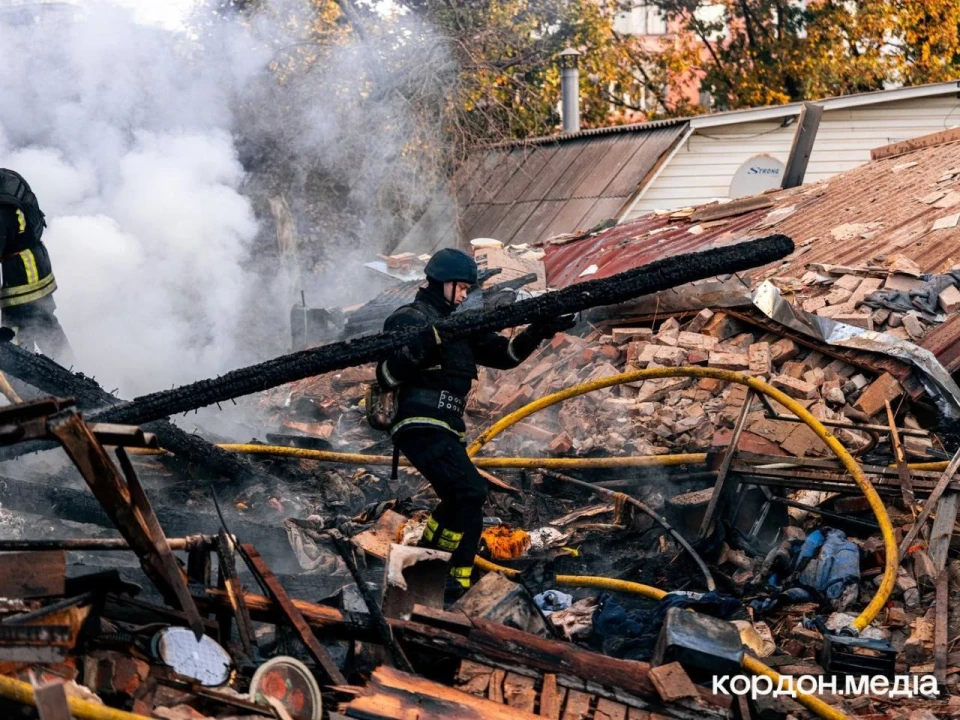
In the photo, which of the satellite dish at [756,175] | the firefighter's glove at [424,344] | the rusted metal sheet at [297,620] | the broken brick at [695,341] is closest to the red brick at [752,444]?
the broken brick at [695,341]

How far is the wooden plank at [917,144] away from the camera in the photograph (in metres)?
13.4

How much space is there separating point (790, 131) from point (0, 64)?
1246 cm

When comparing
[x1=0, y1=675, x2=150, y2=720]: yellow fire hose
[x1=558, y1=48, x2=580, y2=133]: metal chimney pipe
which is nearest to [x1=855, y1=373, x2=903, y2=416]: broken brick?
[x1=0, y1=675, x2=150, y2=720]: yellow fire hose

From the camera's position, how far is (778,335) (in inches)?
368

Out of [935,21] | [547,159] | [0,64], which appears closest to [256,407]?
[0,64]

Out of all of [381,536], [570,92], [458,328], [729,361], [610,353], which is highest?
[570,92]

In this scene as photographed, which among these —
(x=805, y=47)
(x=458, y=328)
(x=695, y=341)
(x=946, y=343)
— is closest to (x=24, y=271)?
(x=458, y=328)

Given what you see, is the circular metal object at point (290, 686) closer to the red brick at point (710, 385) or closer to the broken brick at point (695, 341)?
the red brick at point (710, 385)

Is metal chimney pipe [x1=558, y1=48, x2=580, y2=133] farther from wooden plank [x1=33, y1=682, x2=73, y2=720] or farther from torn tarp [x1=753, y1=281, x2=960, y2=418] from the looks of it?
wooden plank [x1=33, y1=682, x2=73, y2=720]

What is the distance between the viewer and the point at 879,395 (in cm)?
816

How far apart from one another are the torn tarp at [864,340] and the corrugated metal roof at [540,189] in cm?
819

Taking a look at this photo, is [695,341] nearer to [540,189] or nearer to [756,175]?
[756,175]

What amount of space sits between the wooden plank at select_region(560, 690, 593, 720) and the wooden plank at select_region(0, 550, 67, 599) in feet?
7.02

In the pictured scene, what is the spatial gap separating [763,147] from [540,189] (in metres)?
3.94
